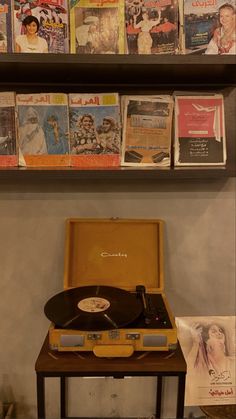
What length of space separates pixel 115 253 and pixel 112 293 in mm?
212

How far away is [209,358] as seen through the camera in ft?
4.92

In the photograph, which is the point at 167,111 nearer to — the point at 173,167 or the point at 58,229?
the point at 173,167

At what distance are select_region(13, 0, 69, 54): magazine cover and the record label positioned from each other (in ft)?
2.82

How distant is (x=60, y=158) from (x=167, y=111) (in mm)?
434

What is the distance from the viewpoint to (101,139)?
1.37 meters

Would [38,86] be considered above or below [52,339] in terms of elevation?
above

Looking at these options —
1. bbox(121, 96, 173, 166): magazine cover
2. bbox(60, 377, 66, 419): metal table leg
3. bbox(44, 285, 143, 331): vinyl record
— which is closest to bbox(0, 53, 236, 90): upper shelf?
bbox(121, 96, 173, 166): magazine cover

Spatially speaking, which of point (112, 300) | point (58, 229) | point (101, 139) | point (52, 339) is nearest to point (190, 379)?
point (112, 300)

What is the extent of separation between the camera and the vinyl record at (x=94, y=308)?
1136 millimetres

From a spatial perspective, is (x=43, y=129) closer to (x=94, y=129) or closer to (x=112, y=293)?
(x=94, y=129)

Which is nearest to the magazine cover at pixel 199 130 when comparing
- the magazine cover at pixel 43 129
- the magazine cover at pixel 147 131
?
the magazine cover at pixel 147 131

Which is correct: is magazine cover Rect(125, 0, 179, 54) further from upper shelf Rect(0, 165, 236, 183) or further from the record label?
the record label

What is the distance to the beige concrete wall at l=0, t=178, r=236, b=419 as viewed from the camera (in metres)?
1.54

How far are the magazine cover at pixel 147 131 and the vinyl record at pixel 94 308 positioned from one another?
484 millimetres
